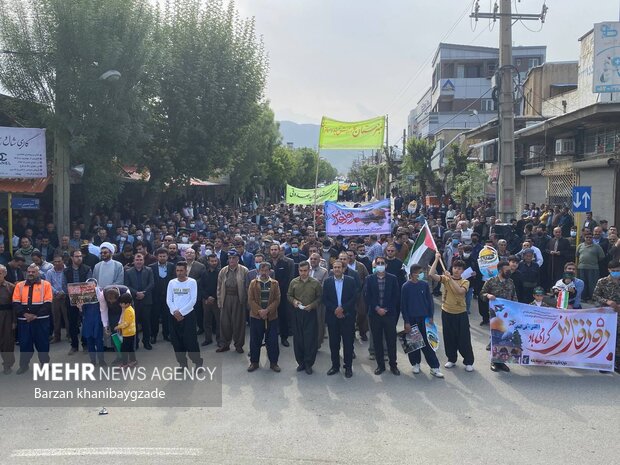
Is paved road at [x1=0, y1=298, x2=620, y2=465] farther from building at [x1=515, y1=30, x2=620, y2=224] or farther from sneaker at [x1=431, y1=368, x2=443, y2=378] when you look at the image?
building at [x1=515, y1=30, x2=620, y2=224]

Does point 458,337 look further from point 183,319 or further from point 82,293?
point 82,293

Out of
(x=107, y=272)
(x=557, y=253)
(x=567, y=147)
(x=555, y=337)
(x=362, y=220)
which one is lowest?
(x=555, y=337)

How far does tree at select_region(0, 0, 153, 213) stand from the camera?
15156 millimetres

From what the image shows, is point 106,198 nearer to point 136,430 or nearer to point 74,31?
point 74,31

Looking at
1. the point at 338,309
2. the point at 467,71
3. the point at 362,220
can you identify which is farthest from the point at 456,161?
the point at 467,71

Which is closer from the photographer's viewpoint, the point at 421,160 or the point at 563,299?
the point at 563,299

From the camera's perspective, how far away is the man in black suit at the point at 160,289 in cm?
1020

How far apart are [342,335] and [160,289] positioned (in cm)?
357

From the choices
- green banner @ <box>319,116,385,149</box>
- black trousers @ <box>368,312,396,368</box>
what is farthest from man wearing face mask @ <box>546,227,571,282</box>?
green banner @ <box>319,116,385,149</box>

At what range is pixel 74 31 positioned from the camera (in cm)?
1505

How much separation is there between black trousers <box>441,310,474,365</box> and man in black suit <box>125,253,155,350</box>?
492cm

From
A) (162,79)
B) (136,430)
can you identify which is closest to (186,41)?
(162,79)

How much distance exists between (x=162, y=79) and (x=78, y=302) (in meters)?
12.5

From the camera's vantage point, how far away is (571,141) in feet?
67.9
